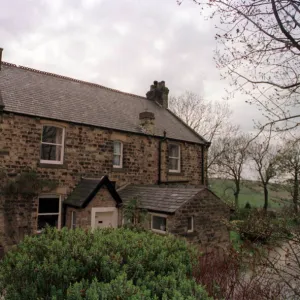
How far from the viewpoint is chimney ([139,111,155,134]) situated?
1731 cm

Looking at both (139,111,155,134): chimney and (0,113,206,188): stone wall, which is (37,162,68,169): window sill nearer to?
(0,113,206,188): stone wall

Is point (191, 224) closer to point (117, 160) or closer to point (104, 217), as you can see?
point (104, 217)

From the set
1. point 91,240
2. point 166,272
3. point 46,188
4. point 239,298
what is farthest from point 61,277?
point 46,188

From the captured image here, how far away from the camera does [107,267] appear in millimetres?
4762

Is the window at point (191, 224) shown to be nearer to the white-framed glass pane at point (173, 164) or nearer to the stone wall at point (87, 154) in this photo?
the stone wall at point (87, 154)

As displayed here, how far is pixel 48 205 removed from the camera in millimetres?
13336

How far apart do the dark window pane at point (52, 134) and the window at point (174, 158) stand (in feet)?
25.1

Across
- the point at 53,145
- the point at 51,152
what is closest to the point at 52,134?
the point at 53,145

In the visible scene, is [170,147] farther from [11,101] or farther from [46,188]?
[11,101]

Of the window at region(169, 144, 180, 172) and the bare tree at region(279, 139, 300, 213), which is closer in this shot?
the bare tree at region(279, 139, 300, 213)

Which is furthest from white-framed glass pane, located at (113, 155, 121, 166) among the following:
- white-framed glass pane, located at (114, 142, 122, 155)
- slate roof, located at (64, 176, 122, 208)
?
slate roof, located at (64, 176, 122, 208)

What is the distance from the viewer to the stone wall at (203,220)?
39.2 feet

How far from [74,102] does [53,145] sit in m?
3.30

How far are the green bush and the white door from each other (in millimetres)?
7087
